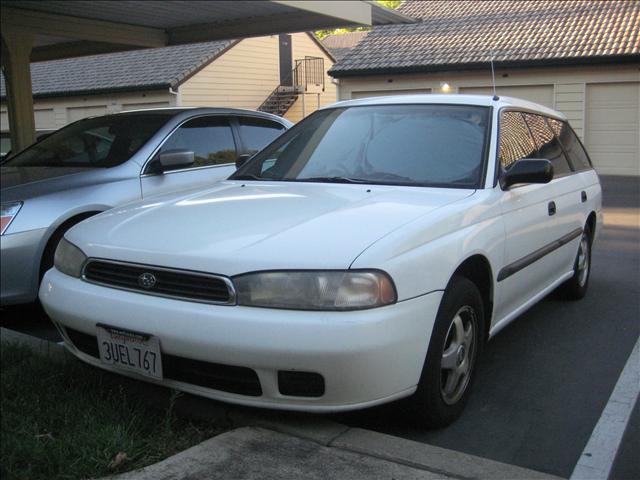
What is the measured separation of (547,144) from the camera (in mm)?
5188

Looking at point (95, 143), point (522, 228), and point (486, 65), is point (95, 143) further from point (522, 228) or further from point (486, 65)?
point (486, 65)

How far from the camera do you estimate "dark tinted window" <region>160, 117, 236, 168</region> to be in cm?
612

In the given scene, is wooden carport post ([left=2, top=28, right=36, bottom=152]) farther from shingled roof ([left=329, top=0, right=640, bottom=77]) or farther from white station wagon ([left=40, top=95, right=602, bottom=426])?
shingled roof ([left=329, top=0, right=640, bottom=77])

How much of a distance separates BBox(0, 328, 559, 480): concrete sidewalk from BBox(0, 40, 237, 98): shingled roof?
62.9 ft

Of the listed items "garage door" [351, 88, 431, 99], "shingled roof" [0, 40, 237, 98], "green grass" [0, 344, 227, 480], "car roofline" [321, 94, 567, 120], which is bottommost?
"green grass" [0, 344, 227, 480]

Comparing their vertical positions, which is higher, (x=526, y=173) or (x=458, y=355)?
(x=526, y=173)

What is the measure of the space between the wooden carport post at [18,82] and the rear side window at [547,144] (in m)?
6.98

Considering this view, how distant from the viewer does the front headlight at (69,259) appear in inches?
135

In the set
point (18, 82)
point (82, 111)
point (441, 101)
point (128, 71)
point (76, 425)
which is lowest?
point (76, 425)

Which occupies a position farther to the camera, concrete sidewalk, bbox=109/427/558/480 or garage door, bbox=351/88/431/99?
garage door, bbox=351/88/431/99

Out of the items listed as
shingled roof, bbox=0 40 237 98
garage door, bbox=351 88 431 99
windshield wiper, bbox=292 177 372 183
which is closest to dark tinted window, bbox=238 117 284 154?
windshield wiper, bbox=292 177 372 183

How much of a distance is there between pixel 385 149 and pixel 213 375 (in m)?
1.85

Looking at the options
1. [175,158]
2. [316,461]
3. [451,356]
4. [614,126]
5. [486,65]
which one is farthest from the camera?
[486,65]

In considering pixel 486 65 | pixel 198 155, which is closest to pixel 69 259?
pixel 198 155
